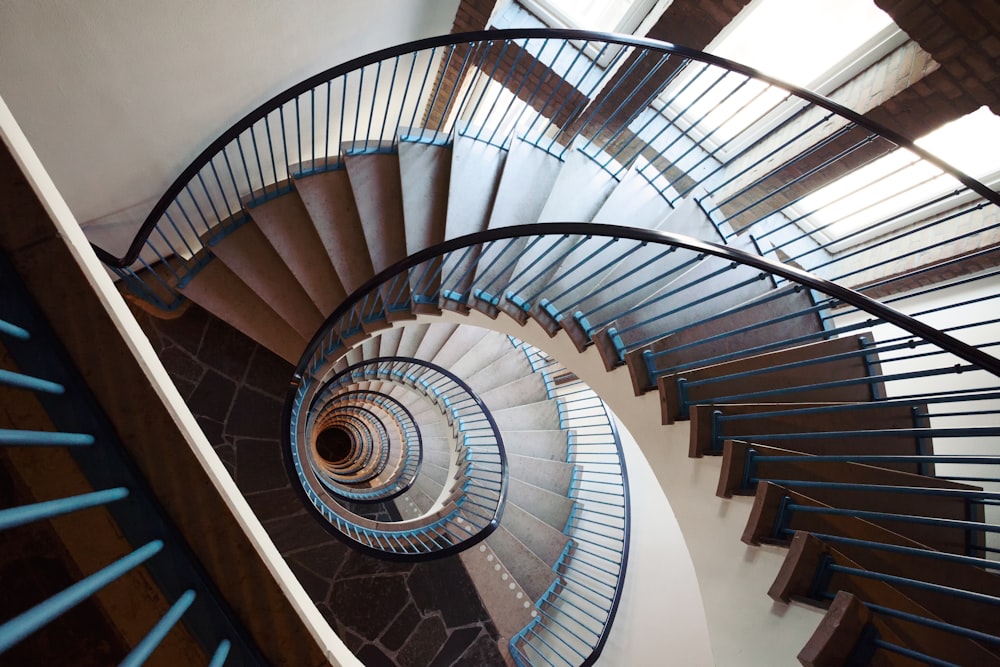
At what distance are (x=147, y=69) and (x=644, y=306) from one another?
13.2ft

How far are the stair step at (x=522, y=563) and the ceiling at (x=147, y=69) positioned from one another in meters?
5.03

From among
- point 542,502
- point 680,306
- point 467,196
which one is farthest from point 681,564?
point 467,196

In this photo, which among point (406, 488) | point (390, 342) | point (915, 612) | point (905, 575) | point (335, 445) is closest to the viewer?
point (915, 612)

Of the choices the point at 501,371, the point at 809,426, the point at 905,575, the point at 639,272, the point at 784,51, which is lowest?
the point at 905,575

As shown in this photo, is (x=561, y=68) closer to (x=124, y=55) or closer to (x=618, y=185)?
(x=618, y=185)

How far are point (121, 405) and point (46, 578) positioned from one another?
0.39 m

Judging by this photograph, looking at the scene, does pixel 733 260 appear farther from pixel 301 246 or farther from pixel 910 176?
pixel 301 246

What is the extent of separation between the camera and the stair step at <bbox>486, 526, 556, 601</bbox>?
6066mm

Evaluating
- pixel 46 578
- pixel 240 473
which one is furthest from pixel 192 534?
pixel 240 473

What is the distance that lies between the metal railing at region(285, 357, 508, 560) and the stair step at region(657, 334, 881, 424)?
10.3 ft

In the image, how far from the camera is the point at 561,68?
5488mm

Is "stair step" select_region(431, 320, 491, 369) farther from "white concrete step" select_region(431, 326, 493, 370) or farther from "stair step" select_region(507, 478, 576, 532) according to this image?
"stair step" select_region(507, 478, 576, 532)

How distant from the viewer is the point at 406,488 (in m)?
8.68

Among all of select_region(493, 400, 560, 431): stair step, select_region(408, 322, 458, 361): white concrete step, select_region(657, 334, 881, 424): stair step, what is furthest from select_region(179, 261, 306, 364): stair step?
select_region(657, 334, 881, 424): stair step
